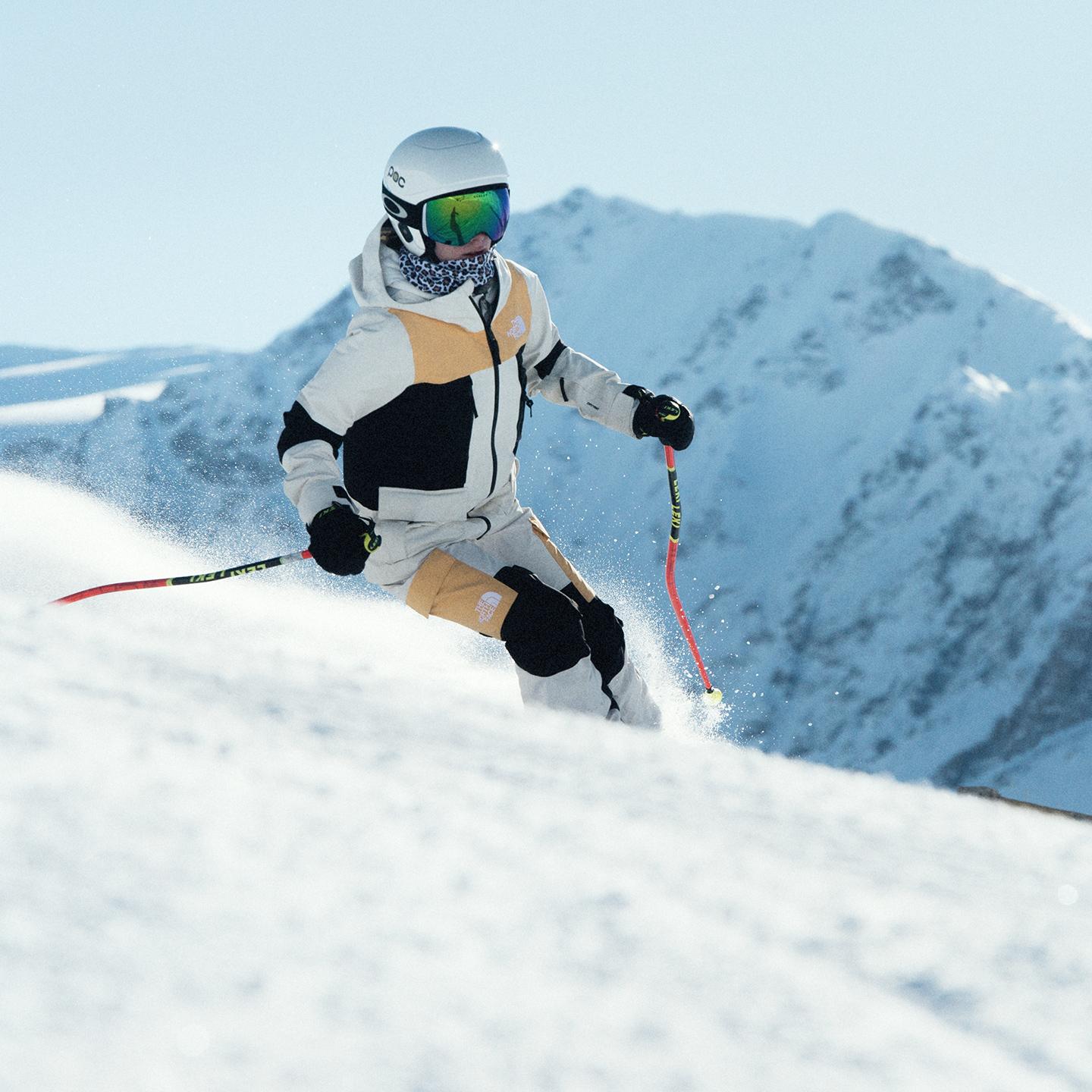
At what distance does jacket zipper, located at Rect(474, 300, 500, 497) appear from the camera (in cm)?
434

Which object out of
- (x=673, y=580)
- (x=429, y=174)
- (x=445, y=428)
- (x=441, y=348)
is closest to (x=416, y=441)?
(x=445, y=428)

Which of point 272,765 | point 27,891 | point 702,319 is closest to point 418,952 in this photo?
point 27,891

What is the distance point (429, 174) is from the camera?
4.09m

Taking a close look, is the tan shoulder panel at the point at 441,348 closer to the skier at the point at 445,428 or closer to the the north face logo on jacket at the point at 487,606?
the skier at the point at 445,428

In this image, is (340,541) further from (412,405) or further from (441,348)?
(441,348)

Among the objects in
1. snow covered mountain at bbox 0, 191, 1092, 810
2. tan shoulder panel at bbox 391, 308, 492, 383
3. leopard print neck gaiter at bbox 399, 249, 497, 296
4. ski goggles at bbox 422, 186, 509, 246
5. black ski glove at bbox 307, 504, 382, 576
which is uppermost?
ski goggles at bbox 422, 186, 509, 246

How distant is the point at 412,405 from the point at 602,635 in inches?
46.8

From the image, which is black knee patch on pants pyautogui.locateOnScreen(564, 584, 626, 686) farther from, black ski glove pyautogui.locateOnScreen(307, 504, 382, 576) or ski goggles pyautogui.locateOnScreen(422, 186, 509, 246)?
ski goggles pyautogui.locateOnScreen(422, 186, 509, 246)

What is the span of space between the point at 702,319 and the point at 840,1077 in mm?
161826

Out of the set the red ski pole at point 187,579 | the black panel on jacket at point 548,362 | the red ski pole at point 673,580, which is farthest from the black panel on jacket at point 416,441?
the red ski pole at point 673,580

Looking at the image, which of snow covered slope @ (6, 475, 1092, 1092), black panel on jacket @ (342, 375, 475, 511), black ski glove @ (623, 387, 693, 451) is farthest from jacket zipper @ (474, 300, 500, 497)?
snow covered slope @ (6, 475, 1092, 1092)

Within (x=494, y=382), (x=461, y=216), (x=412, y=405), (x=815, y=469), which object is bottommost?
(x=815, y=469)

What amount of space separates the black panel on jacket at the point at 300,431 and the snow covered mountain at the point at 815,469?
300ft

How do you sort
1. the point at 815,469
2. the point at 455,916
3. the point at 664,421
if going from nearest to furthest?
the point at 455,916, the point at 664,421, the point at 815,469
